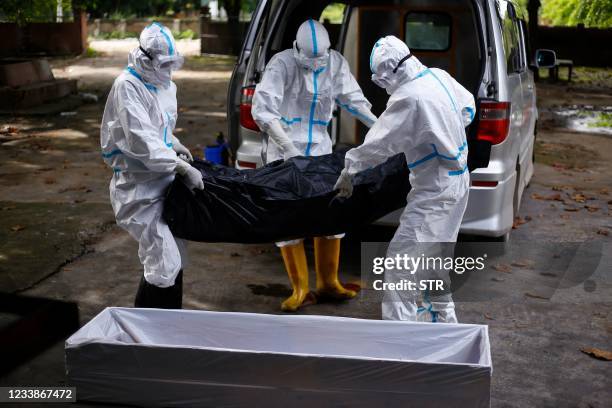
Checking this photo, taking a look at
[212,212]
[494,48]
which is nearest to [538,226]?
[494,48]

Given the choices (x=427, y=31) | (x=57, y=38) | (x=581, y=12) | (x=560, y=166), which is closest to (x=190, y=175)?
(x=427, y=31)

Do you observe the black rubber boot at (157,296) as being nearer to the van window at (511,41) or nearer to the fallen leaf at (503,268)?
the fallen leaf at (503,268)

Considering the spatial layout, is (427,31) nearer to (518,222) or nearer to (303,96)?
(518,222)

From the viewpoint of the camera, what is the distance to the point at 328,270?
5.42m

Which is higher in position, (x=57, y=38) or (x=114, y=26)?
(x=114, y=26)

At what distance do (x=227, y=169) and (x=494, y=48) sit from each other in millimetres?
2048

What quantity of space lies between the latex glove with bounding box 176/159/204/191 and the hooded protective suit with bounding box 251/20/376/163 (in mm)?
1029

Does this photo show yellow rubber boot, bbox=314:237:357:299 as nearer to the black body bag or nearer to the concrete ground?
the concrete ground

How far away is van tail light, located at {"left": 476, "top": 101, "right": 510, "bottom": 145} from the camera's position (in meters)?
5.30

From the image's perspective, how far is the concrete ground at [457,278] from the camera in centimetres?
436

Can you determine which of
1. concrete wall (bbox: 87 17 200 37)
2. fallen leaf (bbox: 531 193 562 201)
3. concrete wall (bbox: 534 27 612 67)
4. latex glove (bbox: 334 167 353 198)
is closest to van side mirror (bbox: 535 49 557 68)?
fallen leaf (bbox: 531 193 562 201)

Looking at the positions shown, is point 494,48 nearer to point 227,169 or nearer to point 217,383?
point 227,169

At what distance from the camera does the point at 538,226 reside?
23.7ft

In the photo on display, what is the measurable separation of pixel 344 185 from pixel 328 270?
1135 millimetres
